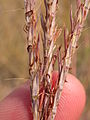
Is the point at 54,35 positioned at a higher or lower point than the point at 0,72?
higher

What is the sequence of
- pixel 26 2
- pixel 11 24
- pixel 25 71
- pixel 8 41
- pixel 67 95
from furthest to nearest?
pixel 11 24
pixel 8 41
pixel 25 71
pixel 67 95
pixel 26 2

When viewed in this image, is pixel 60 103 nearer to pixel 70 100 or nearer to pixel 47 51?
pixel 70 100

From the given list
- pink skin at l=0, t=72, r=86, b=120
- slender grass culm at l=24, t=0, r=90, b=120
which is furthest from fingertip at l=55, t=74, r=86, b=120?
slender grass culm at l=24, t=0, r=90, b=120

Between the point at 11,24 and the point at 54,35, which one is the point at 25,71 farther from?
the point at 54,35

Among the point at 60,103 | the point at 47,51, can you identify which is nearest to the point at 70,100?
the point at 60,103

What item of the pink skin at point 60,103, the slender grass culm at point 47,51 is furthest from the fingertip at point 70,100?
the slender grass culm at point 47,51

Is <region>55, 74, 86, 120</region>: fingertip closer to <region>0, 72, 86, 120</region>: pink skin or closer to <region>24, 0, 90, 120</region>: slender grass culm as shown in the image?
<region>0, 72, 86, 120</region>: pink skin

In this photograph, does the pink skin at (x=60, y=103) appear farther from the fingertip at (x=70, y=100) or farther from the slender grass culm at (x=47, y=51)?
the slender grass culm at (x=47, y=51)

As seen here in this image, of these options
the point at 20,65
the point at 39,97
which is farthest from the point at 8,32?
the point at 39,97
